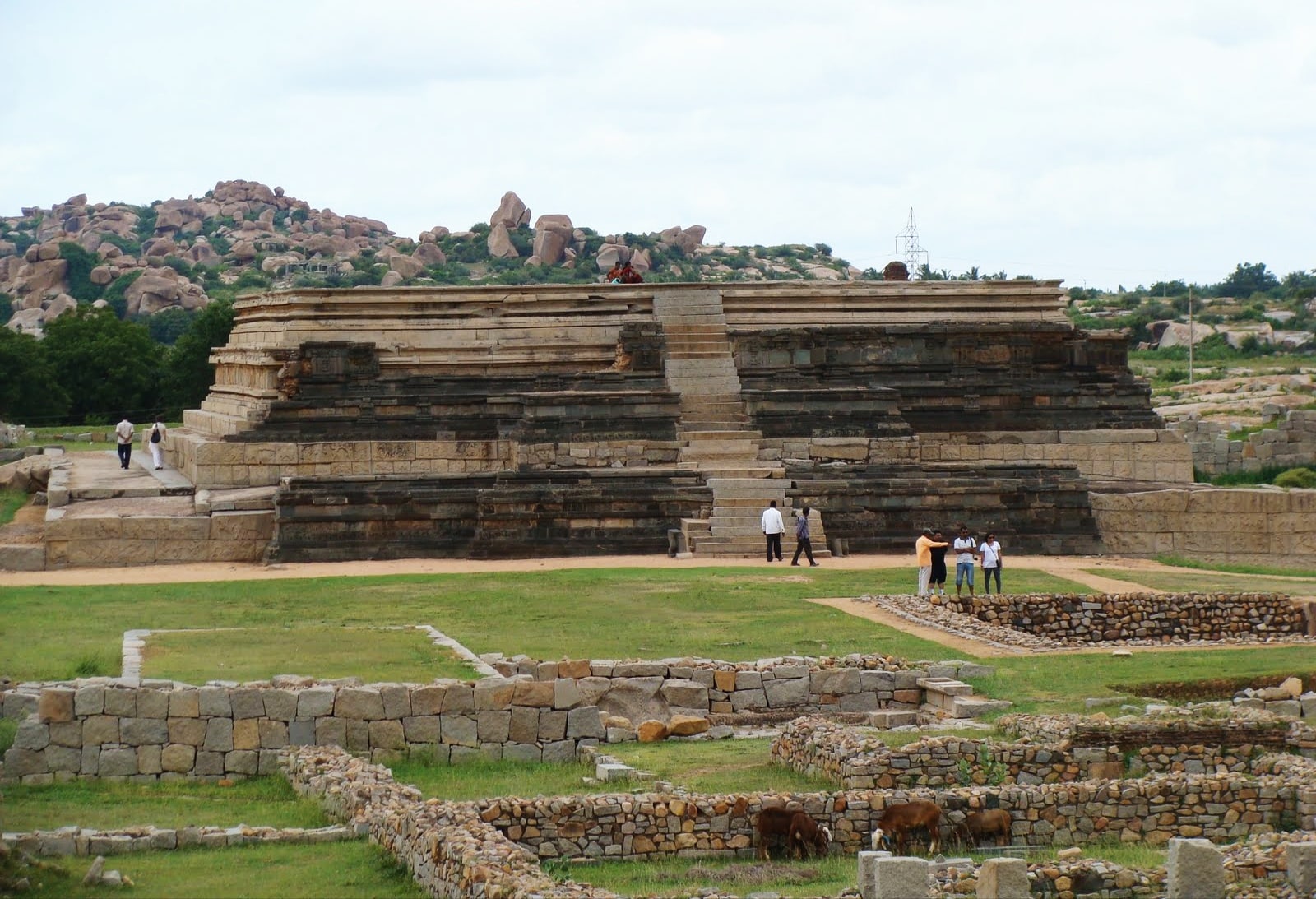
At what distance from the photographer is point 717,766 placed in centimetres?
1488

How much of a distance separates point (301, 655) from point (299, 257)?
10549 centimetres

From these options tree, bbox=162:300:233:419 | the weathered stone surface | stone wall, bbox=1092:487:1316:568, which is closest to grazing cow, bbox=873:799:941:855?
the weathered stone surface

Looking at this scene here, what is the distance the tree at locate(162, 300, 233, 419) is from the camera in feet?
177

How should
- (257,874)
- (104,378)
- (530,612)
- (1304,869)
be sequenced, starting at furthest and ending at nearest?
(104,378) → (530,612) → (257,874) → (1304,869)

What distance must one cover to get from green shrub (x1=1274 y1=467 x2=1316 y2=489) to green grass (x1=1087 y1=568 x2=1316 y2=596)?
15.6 m

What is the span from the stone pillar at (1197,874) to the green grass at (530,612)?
8.69m

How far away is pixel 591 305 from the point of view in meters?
34.4

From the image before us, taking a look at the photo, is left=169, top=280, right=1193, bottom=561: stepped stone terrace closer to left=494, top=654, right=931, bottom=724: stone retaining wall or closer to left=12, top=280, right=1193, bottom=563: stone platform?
left=12, top=280, right=1193, bottom=563: stone platform

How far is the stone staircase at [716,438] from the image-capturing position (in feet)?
92.2

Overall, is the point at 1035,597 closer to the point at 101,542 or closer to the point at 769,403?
the point at 769,403

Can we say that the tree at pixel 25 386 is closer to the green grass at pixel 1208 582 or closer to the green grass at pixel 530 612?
the green grass at pixel 530 612

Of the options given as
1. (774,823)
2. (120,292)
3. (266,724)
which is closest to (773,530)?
(266,724)

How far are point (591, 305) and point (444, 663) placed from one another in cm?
1739

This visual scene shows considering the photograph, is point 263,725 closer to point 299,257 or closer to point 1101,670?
point 1101,670
